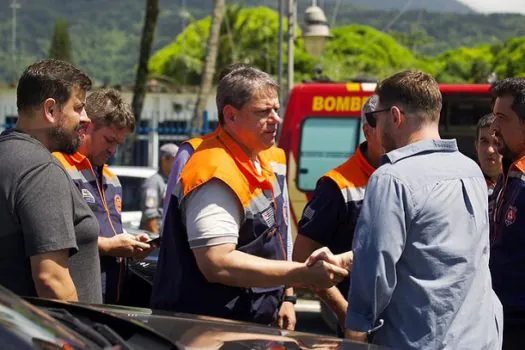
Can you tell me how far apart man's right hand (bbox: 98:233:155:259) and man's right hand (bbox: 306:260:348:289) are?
3.61 ft

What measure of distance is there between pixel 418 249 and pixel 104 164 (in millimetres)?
2281

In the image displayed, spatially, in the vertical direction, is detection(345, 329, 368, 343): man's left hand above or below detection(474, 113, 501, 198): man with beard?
below

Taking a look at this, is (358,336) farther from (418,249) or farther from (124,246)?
(124,246)

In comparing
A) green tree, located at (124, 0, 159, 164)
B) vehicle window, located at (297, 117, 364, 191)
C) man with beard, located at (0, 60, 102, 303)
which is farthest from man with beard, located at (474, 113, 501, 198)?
green tree, located at (124, 0, 159, 164)

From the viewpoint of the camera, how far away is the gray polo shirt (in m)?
3.97

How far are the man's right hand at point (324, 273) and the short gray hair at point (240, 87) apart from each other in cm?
81

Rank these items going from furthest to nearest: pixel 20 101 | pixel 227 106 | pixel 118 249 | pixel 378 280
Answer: pixel 118 249
pixel 227 106
pixel 20 101
pixel 378 280

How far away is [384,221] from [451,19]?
383 ft

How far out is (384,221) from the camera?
13.0 ft

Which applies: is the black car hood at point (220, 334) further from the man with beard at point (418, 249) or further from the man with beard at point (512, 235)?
the man with beard at point (512, 235)

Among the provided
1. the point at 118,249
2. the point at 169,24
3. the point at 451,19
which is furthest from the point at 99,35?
the point at 118,249

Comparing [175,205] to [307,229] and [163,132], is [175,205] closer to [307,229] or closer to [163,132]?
[307,229]

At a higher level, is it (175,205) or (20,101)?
(20,101)

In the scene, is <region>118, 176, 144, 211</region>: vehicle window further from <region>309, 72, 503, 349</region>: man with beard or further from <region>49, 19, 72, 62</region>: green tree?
<region>49, 19, 72, 62</region>: green tree
